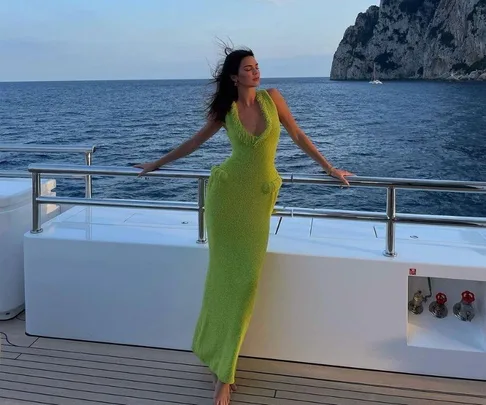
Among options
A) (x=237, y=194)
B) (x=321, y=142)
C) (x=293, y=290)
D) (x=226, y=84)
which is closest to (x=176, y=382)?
(x=293, y=290)

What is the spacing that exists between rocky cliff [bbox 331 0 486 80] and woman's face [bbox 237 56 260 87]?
90194mm

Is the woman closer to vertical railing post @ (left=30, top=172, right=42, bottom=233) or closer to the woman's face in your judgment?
the woman's face

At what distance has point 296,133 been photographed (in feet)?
8.34

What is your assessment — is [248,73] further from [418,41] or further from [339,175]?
[418,41]

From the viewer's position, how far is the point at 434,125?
133 ft

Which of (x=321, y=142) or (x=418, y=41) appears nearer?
(x=321, y=142)

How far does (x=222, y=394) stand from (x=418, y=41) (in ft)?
340

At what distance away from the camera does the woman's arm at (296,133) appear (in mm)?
2465

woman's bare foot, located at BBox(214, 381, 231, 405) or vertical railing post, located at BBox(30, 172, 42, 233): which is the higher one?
vertical railing post, located at BBox(30, 172, 42, 233)

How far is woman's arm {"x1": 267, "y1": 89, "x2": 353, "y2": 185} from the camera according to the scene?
2465 mm

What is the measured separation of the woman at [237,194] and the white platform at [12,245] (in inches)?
54.1

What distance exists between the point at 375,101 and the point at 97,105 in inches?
1217

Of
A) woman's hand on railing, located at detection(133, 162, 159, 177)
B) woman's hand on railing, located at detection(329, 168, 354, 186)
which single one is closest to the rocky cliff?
woman's hand on railing, located at detection(329, 168, 354, 186)

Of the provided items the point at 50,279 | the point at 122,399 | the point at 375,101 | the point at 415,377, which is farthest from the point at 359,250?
the point at 375,101
